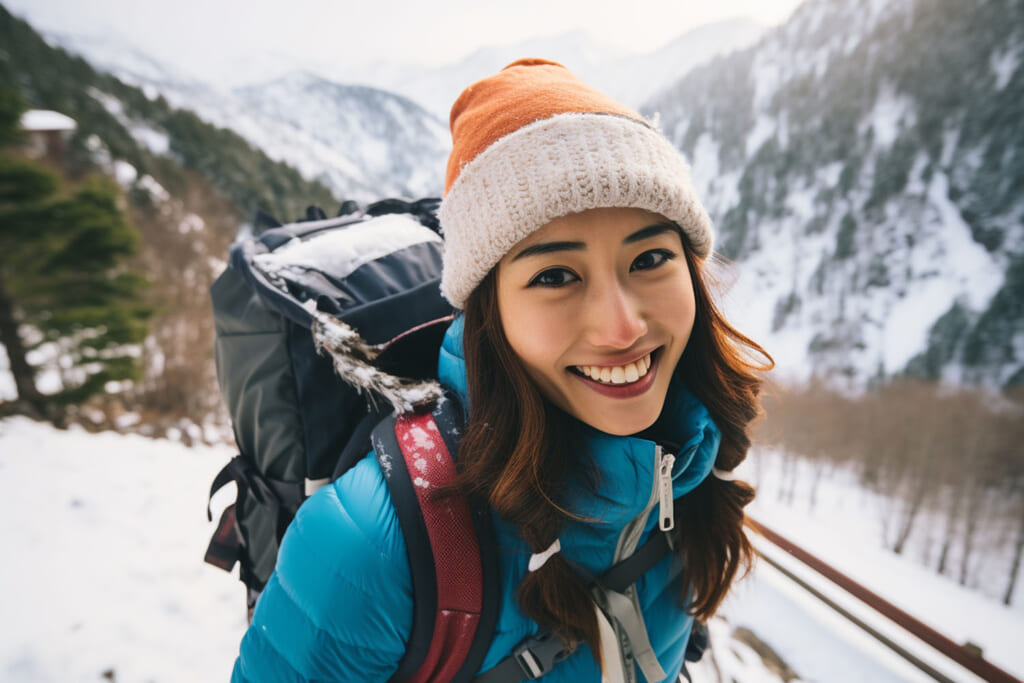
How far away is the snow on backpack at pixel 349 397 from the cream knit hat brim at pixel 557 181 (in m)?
0.25

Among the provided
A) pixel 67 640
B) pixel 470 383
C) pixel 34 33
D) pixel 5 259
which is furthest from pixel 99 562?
pixel 34 33

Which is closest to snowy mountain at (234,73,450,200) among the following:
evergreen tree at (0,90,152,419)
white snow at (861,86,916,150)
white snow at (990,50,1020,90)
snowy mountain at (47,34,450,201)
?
snowy mountain at (47,34,450,201)

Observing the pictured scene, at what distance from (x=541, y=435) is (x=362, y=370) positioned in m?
0.36

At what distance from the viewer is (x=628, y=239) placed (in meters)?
0.80

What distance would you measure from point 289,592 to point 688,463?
0.75 metres

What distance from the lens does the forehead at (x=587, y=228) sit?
0.78m

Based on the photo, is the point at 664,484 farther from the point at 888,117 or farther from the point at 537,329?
the point at 888,117

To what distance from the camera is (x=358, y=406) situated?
103 centimetres

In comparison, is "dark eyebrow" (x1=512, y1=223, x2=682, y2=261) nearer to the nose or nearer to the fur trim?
the nose

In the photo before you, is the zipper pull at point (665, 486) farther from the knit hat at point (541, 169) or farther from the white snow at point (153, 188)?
the white snow at point (153, 188)

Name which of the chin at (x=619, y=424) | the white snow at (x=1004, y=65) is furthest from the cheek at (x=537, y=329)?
the white snow at (x=1004, y=65)

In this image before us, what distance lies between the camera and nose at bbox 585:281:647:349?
30.2 inches

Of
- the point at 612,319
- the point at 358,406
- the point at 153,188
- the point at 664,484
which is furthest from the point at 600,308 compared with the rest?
the point at 153,188

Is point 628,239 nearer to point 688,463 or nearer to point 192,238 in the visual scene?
point 688,463
